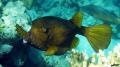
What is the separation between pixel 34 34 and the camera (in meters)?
1.87

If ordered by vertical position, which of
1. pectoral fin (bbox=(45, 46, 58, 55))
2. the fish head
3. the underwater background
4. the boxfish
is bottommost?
the underwater background

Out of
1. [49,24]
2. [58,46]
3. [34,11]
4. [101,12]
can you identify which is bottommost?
[34,11]

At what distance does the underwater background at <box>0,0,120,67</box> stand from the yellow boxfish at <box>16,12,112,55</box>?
507 mm

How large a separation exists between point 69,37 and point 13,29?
216cm

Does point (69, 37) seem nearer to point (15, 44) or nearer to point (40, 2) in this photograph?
point (15, 44)

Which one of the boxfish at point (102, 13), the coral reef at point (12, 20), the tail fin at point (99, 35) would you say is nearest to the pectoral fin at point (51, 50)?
the tail fin at point (99, 35)

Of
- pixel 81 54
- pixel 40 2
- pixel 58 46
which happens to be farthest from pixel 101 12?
pixel 40 2

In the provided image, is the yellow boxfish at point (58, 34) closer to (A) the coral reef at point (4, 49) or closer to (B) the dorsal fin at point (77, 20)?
(B) the dorsal fin at point (77, 20)

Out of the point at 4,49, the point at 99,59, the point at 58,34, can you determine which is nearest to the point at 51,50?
the point at 58,34

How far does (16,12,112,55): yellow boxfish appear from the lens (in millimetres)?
1887

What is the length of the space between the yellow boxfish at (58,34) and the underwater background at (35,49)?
20.0 inches

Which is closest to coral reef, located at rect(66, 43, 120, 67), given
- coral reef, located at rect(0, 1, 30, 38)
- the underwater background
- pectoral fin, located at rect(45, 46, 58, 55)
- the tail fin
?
the underwater background

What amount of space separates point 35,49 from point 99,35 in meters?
3.54

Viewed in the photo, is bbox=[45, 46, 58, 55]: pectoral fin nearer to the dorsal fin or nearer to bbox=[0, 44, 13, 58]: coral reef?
the dorsal fin
